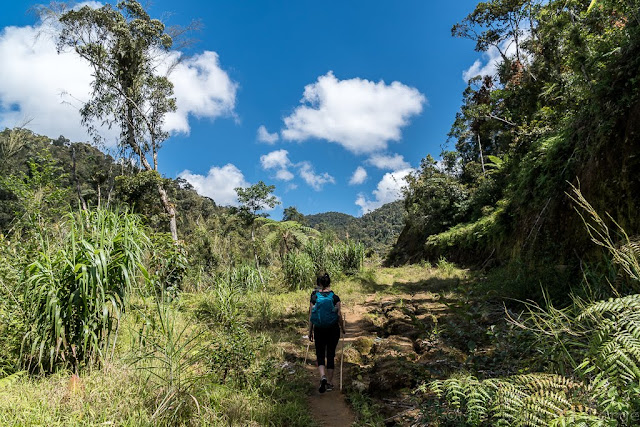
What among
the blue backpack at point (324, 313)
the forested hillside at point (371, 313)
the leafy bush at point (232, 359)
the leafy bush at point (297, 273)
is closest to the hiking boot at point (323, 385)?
the forested hillside at point (371, 313)

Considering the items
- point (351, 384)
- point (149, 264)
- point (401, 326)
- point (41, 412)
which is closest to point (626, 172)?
point (401, 326)

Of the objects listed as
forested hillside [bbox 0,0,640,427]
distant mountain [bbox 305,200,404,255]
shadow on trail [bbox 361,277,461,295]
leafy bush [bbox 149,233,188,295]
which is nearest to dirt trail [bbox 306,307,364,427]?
forested hillside [bbox 0,0,640,427]

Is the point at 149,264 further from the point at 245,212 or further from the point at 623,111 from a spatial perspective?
the point at 623,111

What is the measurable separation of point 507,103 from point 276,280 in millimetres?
11299

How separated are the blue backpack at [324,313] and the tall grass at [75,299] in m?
2.19

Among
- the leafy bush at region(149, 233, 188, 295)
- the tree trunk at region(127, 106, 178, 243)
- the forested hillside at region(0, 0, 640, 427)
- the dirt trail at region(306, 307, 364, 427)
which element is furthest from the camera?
the tree trunk at region(127, 106, 178, 243)

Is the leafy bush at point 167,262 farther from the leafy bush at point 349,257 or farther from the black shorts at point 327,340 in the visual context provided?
the leafy bush at point 349,257

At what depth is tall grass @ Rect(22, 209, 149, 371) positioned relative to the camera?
3137mm

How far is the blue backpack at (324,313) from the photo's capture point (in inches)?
167

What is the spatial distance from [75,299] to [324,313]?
108 inches

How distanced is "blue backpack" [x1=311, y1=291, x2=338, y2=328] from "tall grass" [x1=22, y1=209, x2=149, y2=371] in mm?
2188

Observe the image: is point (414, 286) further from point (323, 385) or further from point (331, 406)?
point (331, 406)

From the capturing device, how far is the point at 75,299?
320 centimetres

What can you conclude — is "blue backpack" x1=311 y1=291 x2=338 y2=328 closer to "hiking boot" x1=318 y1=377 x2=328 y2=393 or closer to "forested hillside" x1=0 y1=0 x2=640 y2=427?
"forested hillside" x1=0 y1=0 x2=640 y2=427
